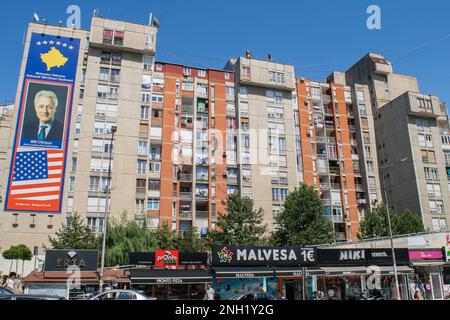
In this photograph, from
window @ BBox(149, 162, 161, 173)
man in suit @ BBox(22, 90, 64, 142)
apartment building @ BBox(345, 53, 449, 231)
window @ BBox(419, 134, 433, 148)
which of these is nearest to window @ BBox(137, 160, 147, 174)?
window @ BBox(149, 162, 161, 173)

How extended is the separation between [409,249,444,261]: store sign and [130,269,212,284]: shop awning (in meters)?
17.3

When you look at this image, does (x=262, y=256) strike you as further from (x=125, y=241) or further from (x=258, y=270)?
(x=125, y=241)

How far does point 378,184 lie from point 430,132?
12.5m

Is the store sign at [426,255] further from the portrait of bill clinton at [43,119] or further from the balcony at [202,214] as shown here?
the portrait of bill clinton at [43,119]

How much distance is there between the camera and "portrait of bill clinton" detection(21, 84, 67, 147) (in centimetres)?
4641

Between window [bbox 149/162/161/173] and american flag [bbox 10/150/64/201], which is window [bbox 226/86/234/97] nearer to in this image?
window [bbox 149/162/161/173]

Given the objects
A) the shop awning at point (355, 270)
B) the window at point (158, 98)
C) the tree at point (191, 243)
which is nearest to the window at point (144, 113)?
the window at point (158, 98)

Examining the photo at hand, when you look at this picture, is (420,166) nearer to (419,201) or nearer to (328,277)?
(419,201)

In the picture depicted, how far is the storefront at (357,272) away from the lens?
30531mm

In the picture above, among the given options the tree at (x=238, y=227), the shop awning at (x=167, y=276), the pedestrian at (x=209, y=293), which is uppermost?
the tree at (x=238, y=227)

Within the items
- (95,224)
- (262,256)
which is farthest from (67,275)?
(95,224)

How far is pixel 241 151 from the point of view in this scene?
59.4 meters

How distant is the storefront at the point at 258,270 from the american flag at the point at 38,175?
1011 inches
